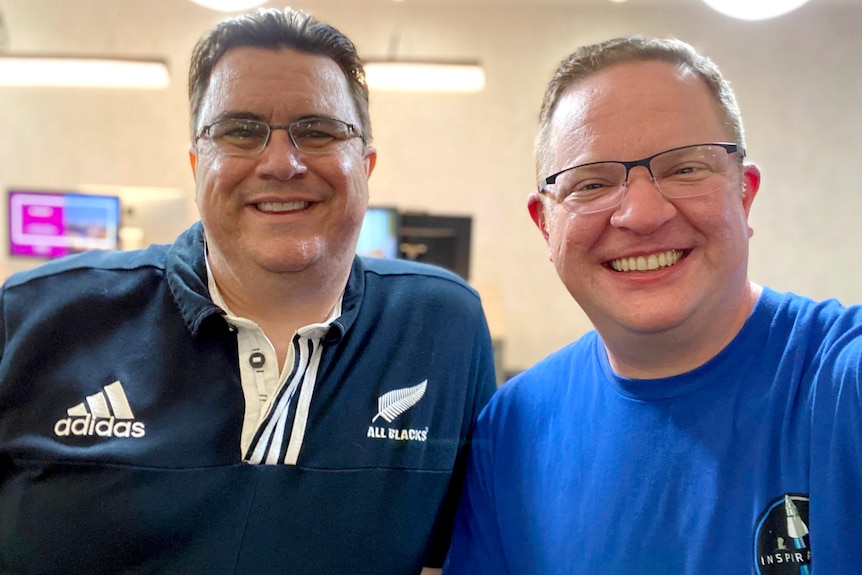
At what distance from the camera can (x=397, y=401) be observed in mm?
1229

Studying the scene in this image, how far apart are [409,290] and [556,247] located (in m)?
0.43

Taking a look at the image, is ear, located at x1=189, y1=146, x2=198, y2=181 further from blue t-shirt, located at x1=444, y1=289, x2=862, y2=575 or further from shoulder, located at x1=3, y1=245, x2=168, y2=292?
blue t-shirt, located at x1=444, y1=289, x2=862, y2=575

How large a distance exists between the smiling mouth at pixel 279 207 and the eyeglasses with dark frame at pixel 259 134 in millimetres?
102

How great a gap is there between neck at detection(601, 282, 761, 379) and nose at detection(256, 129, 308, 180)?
2.19 feet

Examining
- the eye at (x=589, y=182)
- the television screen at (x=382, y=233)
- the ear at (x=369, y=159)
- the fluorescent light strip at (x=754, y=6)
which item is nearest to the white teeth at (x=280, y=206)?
the ear at (x=369, y=159)

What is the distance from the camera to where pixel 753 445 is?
0.91 metres

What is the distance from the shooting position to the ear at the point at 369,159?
4.50ft

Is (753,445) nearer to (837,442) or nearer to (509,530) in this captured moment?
(837,442)

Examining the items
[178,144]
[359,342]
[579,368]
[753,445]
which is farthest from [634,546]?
[178,144]

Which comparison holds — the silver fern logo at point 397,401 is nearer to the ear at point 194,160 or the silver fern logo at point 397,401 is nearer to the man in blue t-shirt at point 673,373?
the man in blue t-shirt at point 673,373

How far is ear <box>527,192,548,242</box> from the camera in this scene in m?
1.14

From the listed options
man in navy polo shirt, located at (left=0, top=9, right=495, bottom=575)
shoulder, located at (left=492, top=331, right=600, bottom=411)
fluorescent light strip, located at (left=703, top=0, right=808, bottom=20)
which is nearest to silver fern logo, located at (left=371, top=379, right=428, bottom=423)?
man in navy polo shirt, located at (left=0, top=9, right=495, bottom=575)

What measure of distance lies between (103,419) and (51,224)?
3676mm

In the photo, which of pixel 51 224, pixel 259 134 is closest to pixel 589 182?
pixel 259 134
